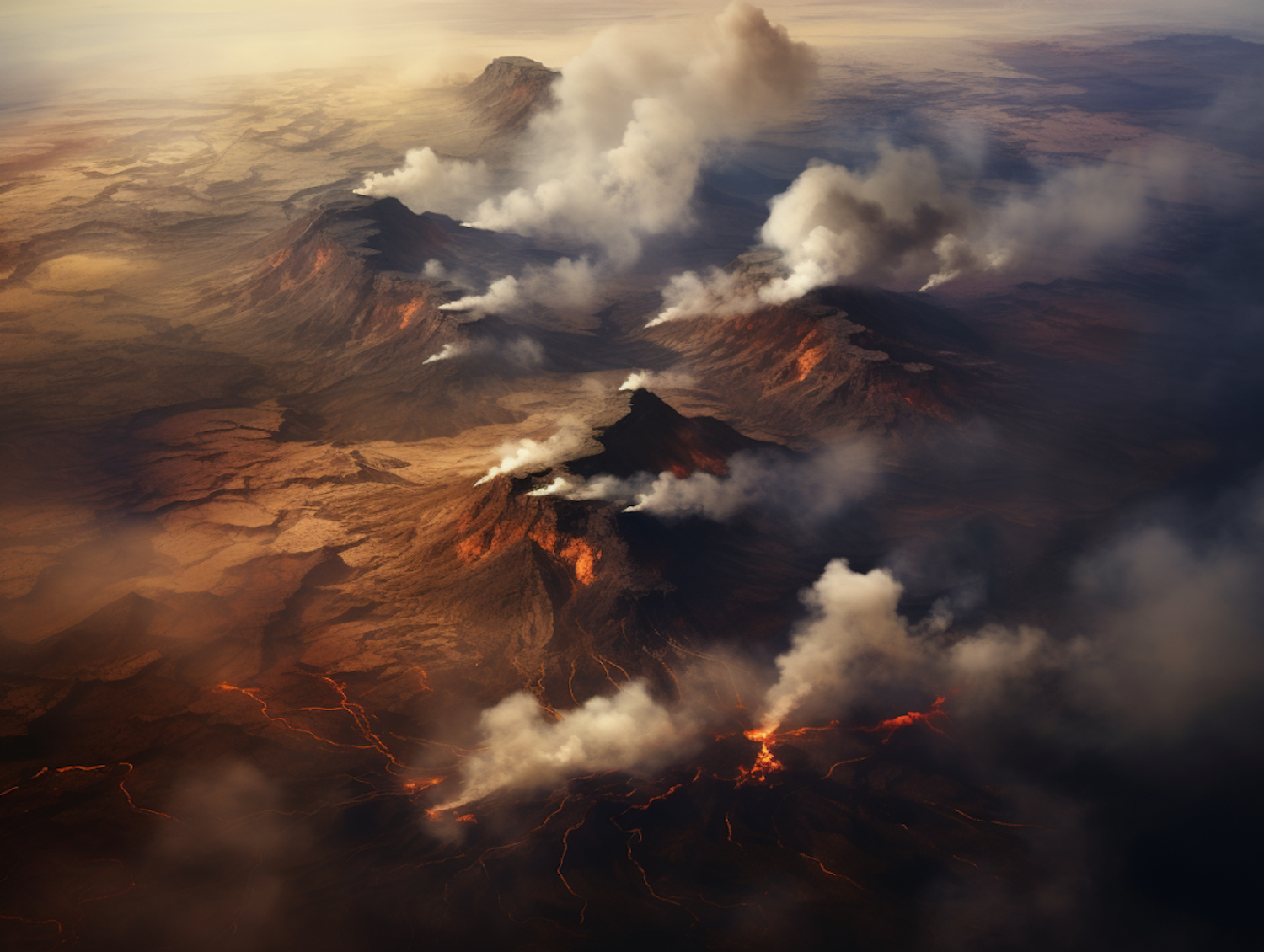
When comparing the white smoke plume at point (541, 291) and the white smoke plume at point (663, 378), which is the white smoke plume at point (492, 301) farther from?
the white smoke plume at point (663, 378)

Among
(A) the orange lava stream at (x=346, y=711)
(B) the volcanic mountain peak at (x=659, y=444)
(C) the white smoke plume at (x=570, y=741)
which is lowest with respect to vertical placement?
(C) the white smoke plume at (x=570, y=741)

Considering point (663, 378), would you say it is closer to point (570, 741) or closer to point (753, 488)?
point (753, 488)

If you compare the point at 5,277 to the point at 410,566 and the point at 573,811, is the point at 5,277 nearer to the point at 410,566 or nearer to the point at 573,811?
the point at 410,566

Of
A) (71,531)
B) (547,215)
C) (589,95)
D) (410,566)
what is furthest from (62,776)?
(589,95)

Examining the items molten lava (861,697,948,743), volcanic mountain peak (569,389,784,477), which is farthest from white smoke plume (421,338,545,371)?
molten lava (861,697,948,743)

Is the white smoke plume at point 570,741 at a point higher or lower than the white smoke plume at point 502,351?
higher

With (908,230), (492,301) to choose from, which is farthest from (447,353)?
(908,230)

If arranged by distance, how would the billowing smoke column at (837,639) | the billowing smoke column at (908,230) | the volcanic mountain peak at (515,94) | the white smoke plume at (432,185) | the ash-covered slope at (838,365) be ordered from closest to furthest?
the billowing smoke column at (837,639) < the ash-covered slope at (838,365) < the billowing smoke column at (908,230) < the white smoke plume at (432,185) < the volcanic mountain peak at (515,94)

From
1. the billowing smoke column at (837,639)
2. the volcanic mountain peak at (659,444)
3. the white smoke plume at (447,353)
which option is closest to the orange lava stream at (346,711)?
the volcanic mountain peak at (659,444)
